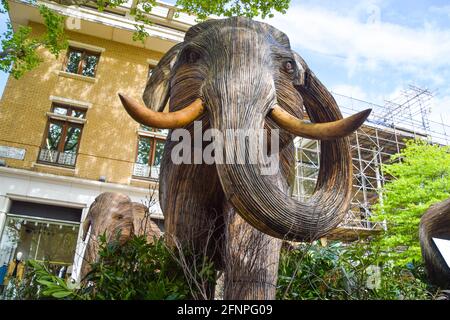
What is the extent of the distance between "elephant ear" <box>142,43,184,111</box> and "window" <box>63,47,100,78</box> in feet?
37.4

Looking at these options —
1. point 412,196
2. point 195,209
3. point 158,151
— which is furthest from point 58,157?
point 195,209

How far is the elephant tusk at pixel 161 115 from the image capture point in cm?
114

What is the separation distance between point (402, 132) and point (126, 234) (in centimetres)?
1484

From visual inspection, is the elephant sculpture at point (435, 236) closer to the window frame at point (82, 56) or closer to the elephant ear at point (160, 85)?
the elephant ear at point (160, 85)

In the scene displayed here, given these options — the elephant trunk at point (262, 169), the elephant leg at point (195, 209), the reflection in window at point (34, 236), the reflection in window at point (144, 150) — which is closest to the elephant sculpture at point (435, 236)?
the elephant trunk at point (262, 169)

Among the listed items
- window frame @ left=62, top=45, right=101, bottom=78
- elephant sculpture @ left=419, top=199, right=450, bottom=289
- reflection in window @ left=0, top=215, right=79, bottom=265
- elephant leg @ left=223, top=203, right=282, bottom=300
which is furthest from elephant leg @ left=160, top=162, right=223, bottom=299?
window frame @ left=62, top=45, right=101, bottom=78

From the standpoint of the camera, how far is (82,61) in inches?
484

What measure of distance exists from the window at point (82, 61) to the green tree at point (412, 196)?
9800mm

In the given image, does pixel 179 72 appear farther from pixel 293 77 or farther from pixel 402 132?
pixel 402 132

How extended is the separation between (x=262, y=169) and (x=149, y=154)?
11.0 meters

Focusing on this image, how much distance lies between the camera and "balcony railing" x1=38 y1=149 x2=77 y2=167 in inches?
422

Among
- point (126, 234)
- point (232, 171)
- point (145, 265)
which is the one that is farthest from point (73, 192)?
point (232, 171)

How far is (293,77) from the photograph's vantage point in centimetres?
157

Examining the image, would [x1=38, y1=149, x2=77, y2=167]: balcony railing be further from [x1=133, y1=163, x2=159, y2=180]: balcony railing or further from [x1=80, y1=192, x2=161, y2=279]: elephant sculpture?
[x1=80, y1=192, x2=161, y2=279]: elephant sculpture
